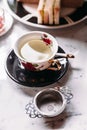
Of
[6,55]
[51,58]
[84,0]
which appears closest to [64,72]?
[51,58]

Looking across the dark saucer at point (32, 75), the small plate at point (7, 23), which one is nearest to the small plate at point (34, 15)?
the small plate at point (7, 23)

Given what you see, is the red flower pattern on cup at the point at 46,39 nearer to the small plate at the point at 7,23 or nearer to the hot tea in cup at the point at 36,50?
the hot tea in cup at the point at 36,50

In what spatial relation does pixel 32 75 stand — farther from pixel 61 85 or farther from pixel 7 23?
pixel 7 23

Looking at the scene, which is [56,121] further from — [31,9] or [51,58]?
[31,9]

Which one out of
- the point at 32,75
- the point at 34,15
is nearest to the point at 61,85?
the point at 32,75

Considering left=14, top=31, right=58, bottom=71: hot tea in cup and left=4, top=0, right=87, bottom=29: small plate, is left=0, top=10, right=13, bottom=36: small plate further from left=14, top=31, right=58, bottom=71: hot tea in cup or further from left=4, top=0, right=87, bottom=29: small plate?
left=14, top=31, right=58, bottom=71: hot tea in cup

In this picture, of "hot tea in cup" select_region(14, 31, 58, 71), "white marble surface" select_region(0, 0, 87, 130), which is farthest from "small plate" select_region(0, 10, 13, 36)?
"hot tea in cup" select_region(14, 31, 58, 71)
